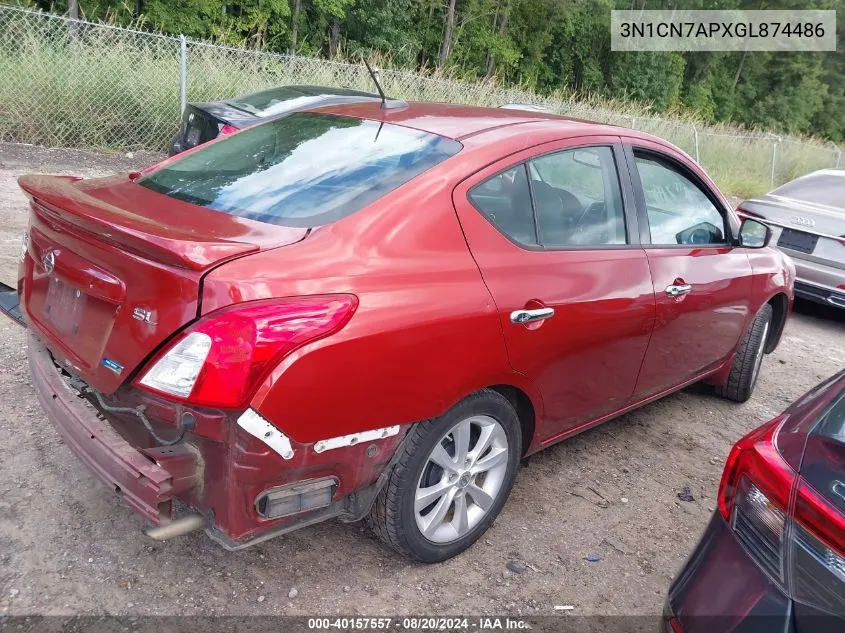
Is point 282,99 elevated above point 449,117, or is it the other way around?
point 449,117

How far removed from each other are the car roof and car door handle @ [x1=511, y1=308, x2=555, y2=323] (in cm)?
74

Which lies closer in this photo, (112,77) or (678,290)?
(678,290)

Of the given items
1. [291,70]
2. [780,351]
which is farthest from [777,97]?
[780,351]

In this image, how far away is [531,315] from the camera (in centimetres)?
267

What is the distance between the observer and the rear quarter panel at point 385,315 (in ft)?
6.64

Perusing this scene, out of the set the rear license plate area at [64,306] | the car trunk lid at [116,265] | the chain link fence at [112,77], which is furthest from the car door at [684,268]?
the chain link fence at [112,77]

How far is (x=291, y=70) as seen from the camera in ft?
38.0

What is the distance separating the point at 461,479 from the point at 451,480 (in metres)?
0.05

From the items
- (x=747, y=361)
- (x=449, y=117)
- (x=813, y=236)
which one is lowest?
(x=747, y=361)

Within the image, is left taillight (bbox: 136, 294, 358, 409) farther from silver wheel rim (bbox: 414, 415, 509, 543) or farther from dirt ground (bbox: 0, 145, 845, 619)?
dirt ground (bbox: 0, 145, 845, 619)

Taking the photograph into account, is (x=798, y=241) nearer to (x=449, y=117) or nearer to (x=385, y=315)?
(x=449, y=117)

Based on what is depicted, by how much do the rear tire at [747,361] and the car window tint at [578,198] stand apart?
171 cm

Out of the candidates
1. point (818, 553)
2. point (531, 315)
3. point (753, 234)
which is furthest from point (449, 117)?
point (818, 553)

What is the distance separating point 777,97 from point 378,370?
169ft
